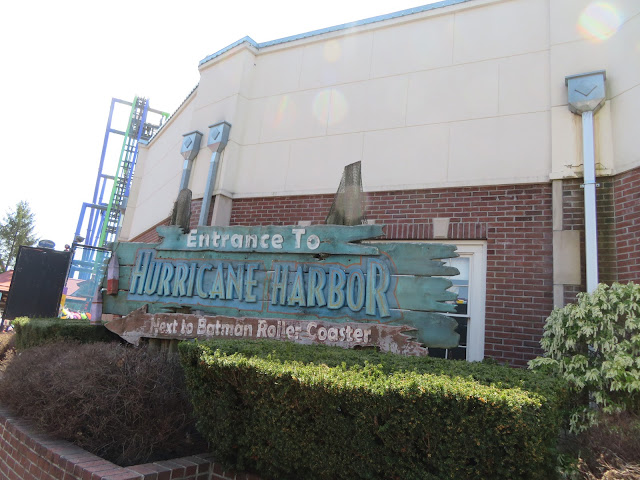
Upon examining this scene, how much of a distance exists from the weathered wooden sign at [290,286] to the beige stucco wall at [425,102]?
2198 mm

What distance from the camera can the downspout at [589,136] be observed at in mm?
5008

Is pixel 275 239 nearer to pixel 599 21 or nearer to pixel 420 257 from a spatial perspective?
pixel 420 257

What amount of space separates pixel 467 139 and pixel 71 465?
18.6ft

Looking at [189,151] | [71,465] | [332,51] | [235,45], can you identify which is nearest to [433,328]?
[71,465]

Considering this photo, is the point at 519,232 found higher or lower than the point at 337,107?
lower

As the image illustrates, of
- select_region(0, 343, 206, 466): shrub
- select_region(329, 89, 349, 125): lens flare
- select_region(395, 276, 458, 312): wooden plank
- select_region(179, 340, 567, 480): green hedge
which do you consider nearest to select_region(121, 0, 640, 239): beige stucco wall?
select_region(329, 89, 349, 125): lens flare

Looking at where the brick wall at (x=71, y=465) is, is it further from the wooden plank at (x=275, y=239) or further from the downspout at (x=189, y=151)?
the downspout at (x=189, y=151)

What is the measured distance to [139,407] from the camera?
3.74 meters

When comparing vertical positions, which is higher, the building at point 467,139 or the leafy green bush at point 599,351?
the building at point 467,139

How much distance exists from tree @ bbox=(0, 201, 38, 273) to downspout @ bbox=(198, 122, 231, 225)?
2794cm

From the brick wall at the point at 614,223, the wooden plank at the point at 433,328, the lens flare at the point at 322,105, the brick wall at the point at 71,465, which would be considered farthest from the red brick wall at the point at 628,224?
the brick wall at the point at 71,465

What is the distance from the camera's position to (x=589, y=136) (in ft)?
17.4

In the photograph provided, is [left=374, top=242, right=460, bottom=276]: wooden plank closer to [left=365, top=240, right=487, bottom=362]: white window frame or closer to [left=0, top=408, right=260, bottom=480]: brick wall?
[left=365, top=240, right=487, bottom=362]: white window frame

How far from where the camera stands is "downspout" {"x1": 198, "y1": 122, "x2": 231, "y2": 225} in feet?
24.5
